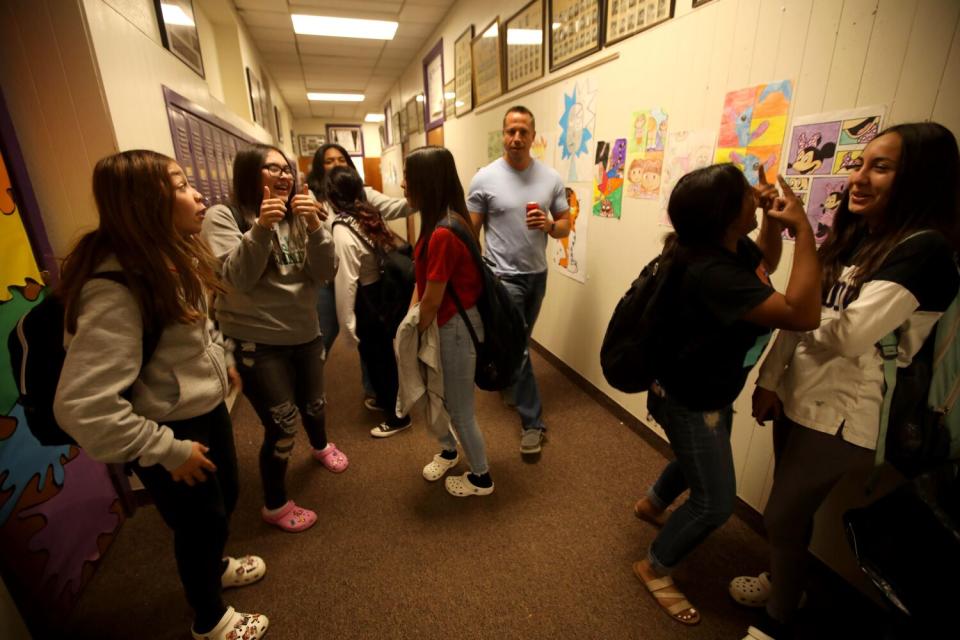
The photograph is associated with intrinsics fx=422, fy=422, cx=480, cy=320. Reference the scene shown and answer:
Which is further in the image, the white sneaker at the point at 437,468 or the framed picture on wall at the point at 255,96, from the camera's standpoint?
the framed picture on wall at the point at 255,96

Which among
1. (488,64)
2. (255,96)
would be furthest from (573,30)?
(255,96)

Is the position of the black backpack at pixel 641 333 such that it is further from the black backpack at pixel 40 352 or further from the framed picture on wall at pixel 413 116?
the framed picture on wall at pixel 413 116

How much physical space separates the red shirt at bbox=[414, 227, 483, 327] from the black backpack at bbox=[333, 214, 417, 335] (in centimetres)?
50

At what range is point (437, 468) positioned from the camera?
1.95 meters

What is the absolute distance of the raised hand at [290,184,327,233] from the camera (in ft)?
4.34

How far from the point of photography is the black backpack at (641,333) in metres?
1.09

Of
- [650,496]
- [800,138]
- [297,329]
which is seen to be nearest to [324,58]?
[297,329]

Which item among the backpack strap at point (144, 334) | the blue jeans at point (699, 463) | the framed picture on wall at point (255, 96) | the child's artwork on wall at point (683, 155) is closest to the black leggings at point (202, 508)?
the backpack strap at point (144, 334)

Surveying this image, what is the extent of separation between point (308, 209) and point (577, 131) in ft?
5.85

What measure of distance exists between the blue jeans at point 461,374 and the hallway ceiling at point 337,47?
3.99 m

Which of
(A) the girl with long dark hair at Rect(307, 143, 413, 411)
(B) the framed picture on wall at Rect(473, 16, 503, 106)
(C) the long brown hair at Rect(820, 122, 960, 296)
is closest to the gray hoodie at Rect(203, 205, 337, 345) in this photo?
(A) the girl with long dark hair at Rect(307, 143, 413, 411)

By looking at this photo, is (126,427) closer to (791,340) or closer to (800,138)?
(791,340)

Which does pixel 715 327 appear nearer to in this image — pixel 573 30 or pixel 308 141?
pixel 573 30

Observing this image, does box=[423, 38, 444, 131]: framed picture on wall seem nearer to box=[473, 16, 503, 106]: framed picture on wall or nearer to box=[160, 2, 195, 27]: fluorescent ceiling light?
box=[473, 16, 503, 106]: framed picture on wall
